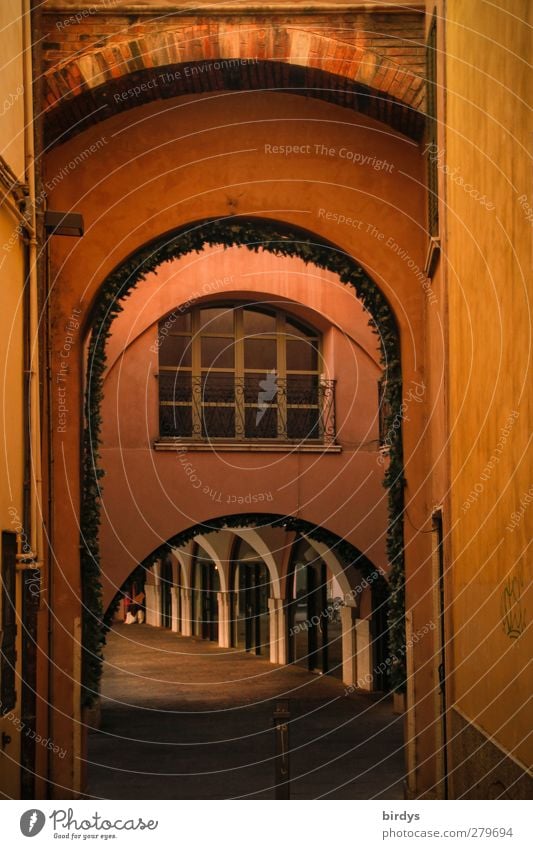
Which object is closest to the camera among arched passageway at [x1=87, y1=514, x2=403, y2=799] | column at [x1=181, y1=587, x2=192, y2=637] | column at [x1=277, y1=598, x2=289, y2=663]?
arched passageway at [x1=87, y1=514, x2=403, y2=799]

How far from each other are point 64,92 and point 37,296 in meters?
1.87

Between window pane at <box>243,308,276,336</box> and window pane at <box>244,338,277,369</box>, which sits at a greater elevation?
window pane at <box>243,308,276,336</box>

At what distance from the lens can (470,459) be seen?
931cm

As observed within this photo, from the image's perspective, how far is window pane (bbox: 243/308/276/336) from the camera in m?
20.4

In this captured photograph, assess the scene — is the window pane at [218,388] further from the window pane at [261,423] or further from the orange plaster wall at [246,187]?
the orange plaster wall at [246,187]

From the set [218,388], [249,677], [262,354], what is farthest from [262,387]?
[249,677]

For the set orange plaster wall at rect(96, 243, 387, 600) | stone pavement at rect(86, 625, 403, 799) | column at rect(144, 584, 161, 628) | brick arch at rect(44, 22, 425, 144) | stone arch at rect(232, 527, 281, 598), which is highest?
brick arch at rect(44, 22, 425, 144)

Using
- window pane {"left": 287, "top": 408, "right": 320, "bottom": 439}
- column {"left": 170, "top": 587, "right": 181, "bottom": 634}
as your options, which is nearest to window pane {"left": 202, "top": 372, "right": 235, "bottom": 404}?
window pane {"left": 287, "top": 408, "right": 320, "bottom": 439}

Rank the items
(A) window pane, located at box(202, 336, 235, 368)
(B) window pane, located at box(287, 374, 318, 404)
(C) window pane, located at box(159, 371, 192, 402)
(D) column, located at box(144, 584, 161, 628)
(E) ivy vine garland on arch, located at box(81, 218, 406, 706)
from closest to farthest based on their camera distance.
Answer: (E) ivy vine garland on arch, located at box(81, 218, 406, 706) < (C) window pane, located at box(159, 371, 192, 402) < (A) window pane, located at box(202, 336, 235, 368) < (B) window pane, located at box(287, 374, 318, 404) < (D) column, located at box(144, 584, 161, 628)

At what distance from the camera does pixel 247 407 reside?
65.9 ft

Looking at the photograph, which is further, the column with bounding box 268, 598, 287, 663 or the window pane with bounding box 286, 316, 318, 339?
the column with bounding box 268, 598, 287, 663

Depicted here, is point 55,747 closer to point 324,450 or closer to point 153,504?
point 153,504

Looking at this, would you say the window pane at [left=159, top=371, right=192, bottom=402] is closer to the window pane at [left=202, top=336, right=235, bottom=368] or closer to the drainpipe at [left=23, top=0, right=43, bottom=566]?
the window pane at [left=202, top=336, right=235, bottom=368]

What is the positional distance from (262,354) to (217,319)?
2.98ft
